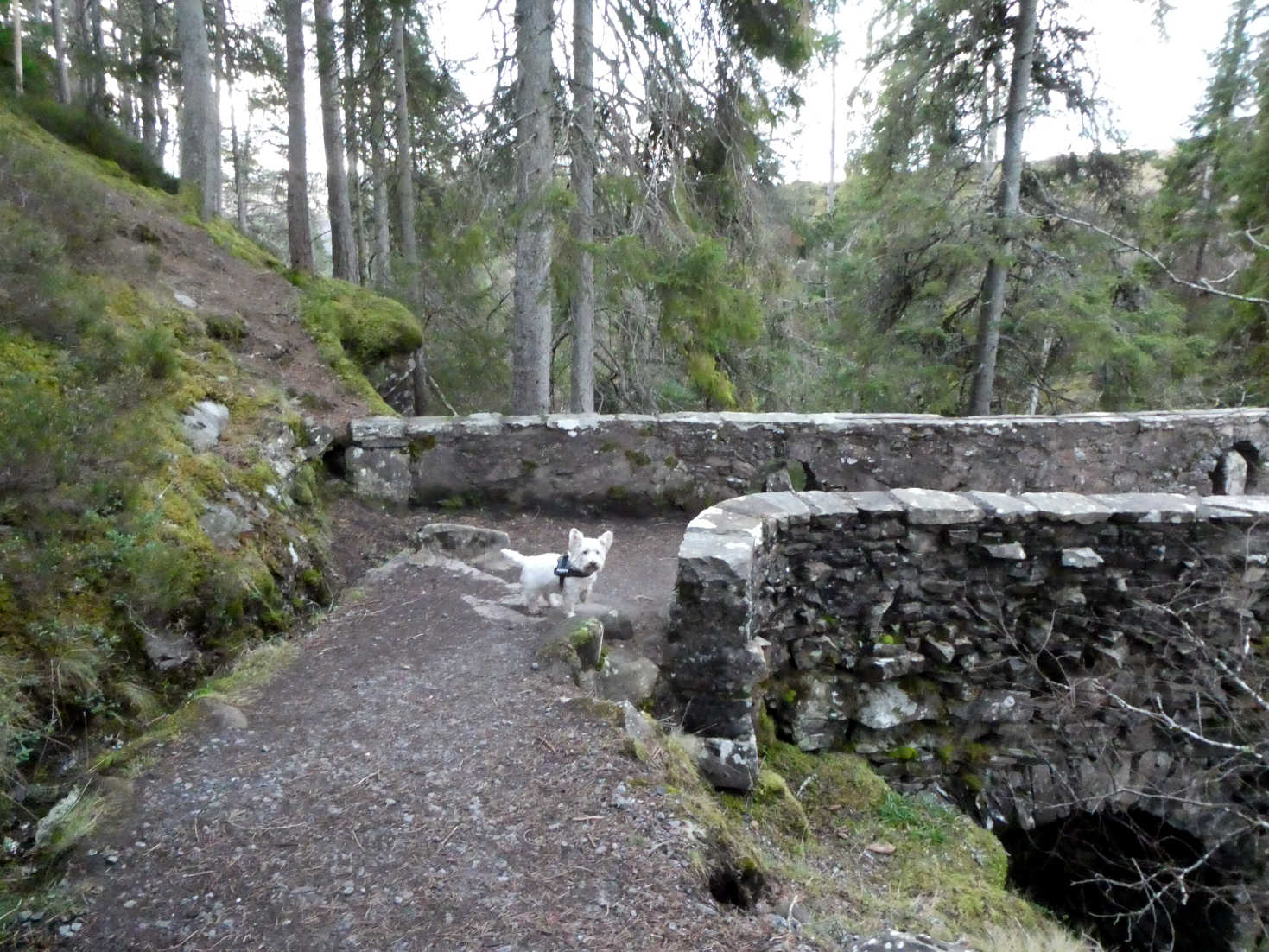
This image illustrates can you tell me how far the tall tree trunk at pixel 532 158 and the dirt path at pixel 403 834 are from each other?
17.1ft

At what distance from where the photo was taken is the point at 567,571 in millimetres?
4738

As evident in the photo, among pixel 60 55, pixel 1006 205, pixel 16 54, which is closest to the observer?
pixel 16 54

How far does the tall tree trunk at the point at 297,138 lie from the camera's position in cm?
995

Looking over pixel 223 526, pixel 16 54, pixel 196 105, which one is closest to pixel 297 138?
pixel 196 105

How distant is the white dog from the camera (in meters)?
4.71

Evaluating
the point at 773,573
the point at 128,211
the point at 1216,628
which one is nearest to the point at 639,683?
the point at 773,573

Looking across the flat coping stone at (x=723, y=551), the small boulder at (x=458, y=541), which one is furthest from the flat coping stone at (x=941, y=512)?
the small boulder at (x=458, y=541)

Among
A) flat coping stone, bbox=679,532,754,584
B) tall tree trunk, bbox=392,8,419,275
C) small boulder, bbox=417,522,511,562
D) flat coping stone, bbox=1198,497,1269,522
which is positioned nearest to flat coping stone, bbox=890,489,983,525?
flat coping stone, bbox=679,532,754,584

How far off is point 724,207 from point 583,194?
2168mm

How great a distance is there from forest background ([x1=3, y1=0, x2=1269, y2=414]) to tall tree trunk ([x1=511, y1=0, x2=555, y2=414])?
0.11ft

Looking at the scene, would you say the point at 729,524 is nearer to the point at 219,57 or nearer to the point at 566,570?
the point at 566,570

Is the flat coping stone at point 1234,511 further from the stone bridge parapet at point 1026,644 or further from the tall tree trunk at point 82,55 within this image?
the tall tree trunk at point 82,55

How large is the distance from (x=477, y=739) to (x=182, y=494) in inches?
107

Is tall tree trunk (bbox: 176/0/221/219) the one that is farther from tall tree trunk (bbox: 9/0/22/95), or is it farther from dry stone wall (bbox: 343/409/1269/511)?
dry stone wall (bbox: 343/409/1269/511)
